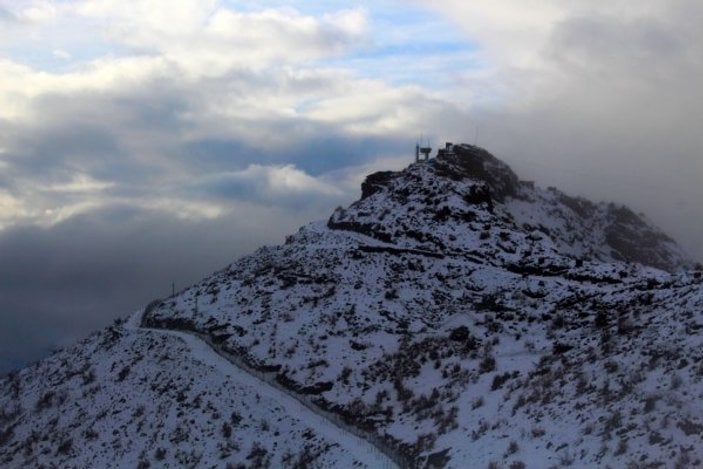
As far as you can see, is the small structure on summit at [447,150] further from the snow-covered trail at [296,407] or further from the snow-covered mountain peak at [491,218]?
the snow-covered trail at [296,407]

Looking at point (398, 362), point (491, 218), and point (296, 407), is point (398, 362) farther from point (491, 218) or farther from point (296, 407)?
point (491, 218)

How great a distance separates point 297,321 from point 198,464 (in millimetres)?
16633

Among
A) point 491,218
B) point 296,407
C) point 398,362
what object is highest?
point 491,218

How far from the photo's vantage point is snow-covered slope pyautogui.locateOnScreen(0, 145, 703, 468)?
25.9 m

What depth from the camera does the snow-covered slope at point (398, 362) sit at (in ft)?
85.1

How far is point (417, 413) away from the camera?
114 ft

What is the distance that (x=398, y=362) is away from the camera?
42500 mm

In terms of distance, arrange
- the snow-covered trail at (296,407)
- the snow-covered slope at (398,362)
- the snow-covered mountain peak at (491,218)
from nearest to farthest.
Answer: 1. the snow-covered slope at (398,362)
2. the snow-covered trail at (296,407)
3. the snow-covered mountain peak at (491,218)

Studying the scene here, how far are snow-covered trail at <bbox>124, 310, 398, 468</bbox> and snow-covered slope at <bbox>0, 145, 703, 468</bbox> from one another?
0.18 m

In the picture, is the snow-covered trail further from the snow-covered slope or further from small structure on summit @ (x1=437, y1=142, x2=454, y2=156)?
small structure on summit @ (x1=437, y1=142, x2=454, y2=156)

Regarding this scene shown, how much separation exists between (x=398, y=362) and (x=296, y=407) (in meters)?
6.54

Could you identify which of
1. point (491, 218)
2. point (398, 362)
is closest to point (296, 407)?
point (398, 362)

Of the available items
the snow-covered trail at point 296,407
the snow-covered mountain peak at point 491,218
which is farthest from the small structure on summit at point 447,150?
the snow-covered trail at point 296,407

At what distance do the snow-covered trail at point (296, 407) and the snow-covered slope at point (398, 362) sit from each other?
0.59 feet
